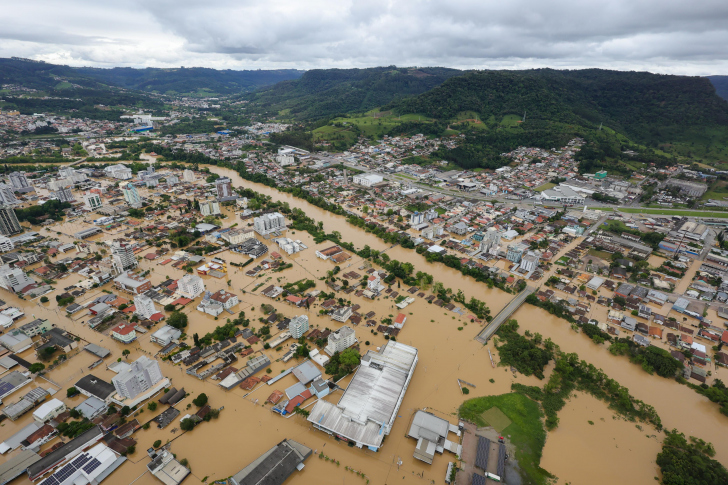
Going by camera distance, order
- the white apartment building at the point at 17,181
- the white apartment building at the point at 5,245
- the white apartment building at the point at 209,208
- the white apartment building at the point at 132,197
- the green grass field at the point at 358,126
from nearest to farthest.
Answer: the white apartment building at the point at 5,245, the white apartment building at the point at 209,208, the white apartment building at the point at 132,197, the white apartment building at the point at 17,181, the green grass field at the point at 358,126

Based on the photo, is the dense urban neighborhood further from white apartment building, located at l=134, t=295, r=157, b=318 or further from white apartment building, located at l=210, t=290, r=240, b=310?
white apartment building, located at l=210, t=290, r=240, b=310

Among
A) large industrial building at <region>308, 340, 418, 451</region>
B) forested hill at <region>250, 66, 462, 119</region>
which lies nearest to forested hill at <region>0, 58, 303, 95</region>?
forested hill at <region>250, 66, 462, 119</region>

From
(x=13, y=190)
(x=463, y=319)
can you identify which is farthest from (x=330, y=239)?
(x=13, y=190)

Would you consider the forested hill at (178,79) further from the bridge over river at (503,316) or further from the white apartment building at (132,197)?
the bridge over river at (503,316)

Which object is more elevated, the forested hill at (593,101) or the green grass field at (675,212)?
the forested hill at (593,101)

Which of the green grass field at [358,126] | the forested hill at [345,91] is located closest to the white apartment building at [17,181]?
the green grass field at [358,126]

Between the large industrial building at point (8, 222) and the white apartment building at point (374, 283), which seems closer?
the white apartment building at point (374, 283)

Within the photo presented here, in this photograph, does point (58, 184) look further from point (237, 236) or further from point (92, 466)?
point (92, 466)

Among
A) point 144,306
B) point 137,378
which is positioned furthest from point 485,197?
point 137,378
